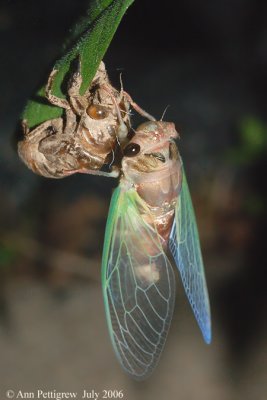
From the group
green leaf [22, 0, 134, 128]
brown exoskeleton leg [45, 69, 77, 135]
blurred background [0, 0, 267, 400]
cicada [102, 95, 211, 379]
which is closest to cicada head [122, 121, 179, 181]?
cicada [102, 95, 211, 379]

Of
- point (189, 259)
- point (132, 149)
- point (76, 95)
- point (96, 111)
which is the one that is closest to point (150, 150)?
point (132, 149)

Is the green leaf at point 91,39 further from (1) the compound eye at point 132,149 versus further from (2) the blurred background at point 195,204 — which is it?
(2) the blurred background at point 195,204

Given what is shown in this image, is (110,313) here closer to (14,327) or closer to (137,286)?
(137,286)

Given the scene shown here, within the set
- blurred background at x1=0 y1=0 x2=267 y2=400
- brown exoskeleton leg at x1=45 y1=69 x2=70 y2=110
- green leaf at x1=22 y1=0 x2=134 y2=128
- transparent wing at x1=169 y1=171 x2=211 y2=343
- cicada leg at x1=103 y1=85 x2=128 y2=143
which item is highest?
green leaf at x1=22 y1=0 x2=134 y2=128

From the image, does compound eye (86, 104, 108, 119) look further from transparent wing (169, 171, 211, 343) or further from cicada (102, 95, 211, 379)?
transparent wing (169, 171, 211, 343)

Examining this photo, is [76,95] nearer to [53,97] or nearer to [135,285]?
[53,97]

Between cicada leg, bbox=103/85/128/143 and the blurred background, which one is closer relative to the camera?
cicada leg, bbox=103/85/128/143

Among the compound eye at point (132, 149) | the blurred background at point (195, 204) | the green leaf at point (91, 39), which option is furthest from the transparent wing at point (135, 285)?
the blurred background at point (195, 204)
